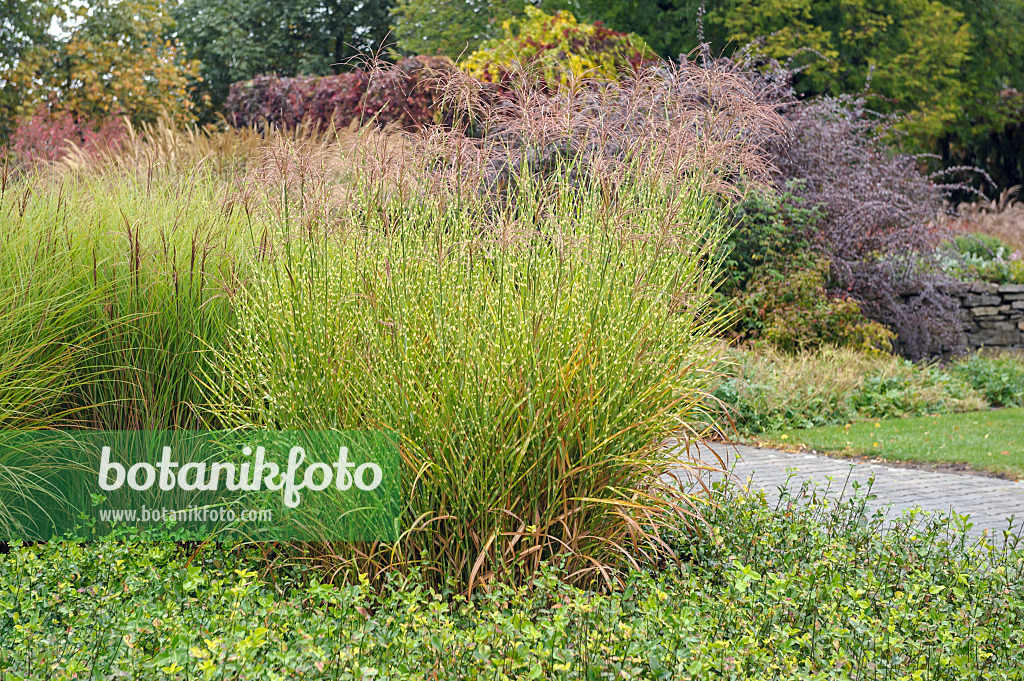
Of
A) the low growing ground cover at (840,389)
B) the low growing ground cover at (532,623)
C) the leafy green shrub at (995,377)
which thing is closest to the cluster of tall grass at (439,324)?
the low growing ground cover at (532,623)

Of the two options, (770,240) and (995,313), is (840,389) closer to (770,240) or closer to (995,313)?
(770,240)

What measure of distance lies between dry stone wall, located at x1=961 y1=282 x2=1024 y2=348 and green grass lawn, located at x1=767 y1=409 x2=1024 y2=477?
4000 millimetres

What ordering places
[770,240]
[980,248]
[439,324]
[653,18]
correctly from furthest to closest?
[653,18] → [980,248] → [770,240] → [439,324]

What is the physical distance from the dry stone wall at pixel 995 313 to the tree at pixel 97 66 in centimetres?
1356

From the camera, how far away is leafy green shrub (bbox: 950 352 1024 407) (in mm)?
9414

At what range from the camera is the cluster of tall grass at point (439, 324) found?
3.17 m

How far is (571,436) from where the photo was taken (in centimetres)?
318

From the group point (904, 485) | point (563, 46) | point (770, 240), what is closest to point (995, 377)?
point (770, 240)

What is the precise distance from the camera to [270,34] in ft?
81.9

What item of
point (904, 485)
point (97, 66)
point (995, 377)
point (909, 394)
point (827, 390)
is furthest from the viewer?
point (97, 66)

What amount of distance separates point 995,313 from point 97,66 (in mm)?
16269

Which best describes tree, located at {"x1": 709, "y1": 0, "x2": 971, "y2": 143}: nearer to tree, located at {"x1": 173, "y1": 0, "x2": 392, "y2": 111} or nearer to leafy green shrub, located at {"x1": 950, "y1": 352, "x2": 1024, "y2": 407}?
leafy green shrub, located at {"x1": 950, "y1": 352, "x2": 1024, "y2": 407}

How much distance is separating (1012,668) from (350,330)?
2438 mm

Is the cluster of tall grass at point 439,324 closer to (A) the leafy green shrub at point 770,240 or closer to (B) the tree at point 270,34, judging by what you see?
(A) the leafy green shrub at point 770,240
